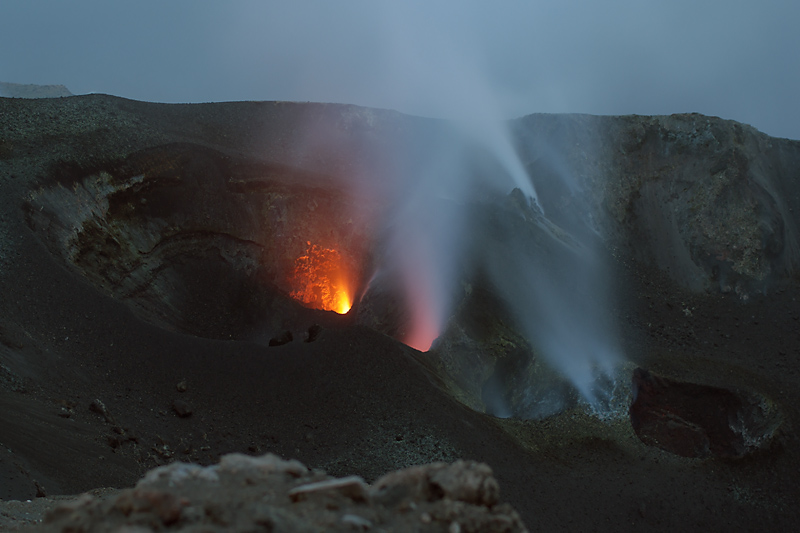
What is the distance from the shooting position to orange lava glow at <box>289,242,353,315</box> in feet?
89.4

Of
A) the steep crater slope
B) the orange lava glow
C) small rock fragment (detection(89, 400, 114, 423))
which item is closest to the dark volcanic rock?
the steep crater slope

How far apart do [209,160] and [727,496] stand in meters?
22.0

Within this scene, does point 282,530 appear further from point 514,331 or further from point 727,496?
point 514,331

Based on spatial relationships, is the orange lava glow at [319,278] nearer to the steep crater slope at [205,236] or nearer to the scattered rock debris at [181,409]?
the steep crater slope at [205,236]

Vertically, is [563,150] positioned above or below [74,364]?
above

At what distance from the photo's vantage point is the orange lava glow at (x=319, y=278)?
27234 mm

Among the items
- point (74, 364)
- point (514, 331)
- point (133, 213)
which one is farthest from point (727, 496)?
point (133, 213)

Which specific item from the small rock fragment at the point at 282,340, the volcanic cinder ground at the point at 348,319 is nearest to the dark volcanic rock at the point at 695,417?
the volcanic cinder ground at the point at 348,319

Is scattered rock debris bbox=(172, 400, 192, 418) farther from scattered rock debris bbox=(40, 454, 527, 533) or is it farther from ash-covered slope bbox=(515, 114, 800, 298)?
ash-covered slope bbox=(515, 114, 800, 298)

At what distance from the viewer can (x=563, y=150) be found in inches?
1172

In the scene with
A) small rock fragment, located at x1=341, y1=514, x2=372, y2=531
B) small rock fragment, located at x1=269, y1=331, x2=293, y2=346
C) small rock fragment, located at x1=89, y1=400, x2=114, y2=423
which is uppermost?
small rock fragment, located at x1=269, y1=331, x2=293, y2=346

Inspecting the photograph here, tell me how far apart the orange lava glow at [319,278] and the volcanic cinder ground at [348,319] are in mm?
613

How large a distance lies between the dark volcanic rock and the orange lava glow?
13.4m

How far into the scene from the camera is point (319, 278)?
27.5 meters
